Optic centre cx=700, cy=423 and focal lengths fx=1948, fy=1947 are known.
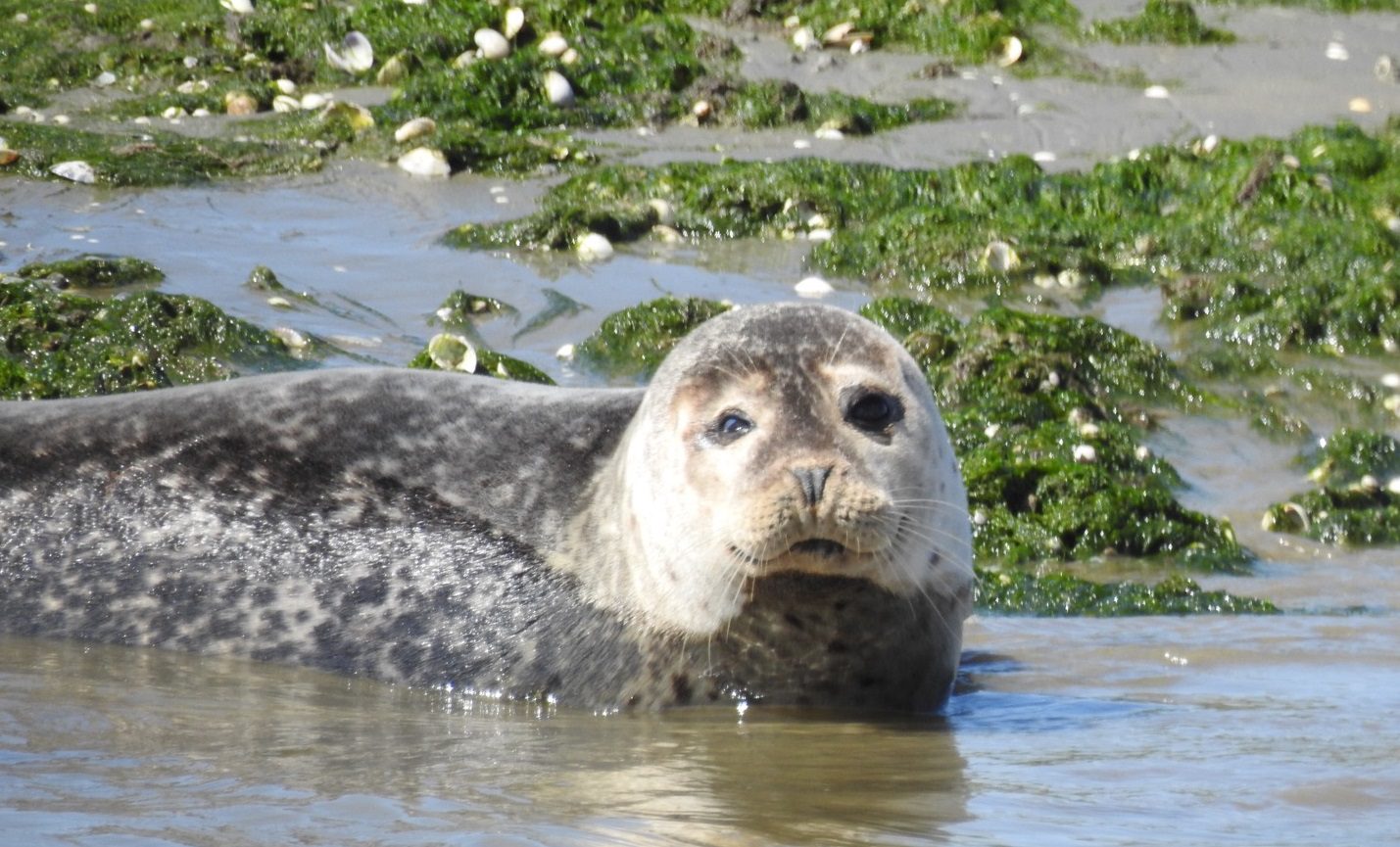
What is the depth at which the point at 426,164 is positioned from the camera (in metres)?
10.2

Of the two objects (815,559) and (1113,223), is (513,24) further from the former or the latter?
(815,559)

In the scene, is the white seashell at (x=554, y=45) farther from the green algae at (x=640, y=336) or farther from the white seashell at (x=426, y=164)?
→ the green algae at (x=640, y=336)

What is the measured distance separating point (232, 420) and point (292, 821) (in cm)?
205

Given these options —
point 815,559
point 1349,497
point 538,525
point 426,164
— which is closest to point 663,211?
point 426,164

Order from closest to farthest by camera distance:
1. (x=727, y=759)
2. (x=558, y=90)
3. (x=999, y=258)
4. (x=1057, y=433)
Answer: (x=727, y=759) → (x=1057, y=433) → (x=999, y=258) → (x=558, y=90)

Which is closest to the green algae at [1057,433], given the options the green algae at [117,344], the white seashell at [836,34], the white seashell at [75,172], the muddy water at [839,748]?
the muddy water at [839,748]

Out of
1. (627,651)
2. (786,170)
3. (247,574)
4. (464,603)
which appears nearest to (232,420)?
(247,574)

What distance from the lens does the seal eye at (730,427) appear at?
3797 millimetres

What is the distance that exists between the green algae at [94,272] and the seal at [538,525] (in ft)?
9.10

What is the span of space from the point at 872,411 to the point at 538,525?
35.6 inches

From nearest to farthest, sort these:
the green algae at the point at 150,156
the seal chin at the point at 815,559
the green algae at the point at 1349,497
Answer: the seal chin at the point at 815,559, the green algae at the point at 1349,497, the green algae at the point at 150,156

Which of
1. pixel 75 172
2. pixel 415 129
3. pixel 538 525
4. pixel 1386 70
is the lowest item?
pixel 538 525

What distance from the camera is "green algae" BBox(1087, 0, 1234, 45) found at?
467 inches

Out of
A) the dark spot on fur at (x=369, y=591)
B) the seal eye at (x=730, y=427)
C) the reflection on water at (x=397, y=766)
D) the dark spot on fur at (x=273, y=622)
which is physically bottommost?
the reflection on water at (x=397, y=766)
